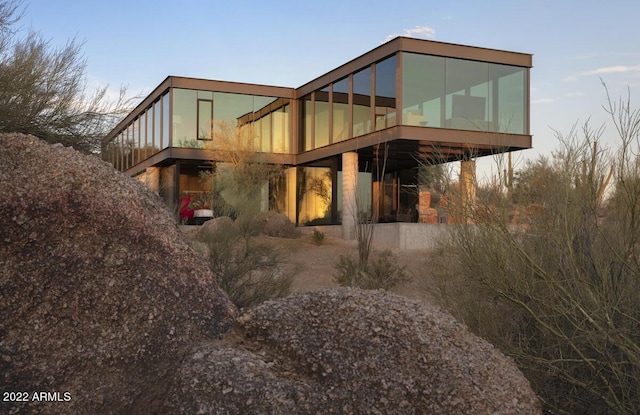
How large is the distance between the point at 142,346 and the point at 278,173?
22581 mm

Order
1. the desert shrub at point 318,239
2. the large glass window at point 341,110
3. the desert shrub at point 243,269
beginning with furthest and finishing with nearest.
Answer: the large glass window at point 341,110 → the desert shrub at point 318,239 → the desert shrub at point 243,269

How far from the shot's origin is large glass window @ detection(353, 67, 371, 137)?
21094 millimetres

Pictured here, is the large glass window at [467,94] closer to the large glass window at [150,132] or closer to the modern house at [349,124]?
the modern house at [349,124]

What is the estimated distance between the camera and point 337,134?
2302cm

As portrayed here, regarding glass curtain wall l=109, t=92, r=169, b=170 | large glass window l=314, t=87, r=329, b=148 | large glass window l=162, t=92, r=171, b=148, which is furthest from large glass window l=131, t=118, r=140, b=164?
large glass window l=314, t=87, r=329, b=148

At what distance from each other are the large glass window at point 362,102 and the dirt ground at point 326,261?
3.93m

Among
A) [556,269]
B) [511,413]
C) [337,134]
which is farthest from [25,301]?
[337,134]

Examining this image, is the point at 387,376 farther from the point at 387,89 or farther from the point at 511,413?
the point at 387,89

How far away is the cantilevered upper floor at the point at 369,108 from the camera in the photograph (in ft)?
62.4

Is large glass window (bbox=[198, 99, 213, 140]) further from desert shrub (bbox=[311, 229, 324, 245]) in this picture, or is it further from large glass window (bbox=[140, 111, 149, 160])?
desert shrub (bbox=[311, 229, 324, 245])

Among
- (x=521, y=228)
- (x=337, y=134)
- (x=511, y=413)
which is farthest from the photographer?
(x=337, y=134)

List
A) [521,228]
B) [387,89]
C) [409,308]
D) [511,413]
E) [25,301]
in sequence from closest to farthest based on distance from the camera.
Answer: [511,413] → [25,301] → [409,308] → [521,228] → [387,89]

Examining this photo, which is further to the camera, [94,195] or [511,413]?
[94,195]

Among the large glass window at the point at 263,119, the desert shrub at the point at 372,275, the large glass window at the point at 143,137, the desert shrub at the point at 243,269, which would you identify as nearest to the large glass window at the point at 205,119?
the large glass window at the point at 263,119
